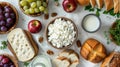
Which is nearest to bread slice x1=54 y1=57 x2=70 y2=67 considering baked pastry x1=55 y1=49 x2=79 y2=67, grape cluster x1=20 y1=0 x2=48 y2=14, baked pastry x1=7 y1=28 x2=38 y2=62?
baked pastry x1=55 y1=49 x2=79 y2=67

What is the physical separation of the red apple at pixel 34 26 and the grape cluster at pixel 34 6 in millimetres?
44

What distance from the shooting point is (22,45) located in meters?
1.83

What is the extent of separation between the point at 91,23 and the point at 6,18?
37cm

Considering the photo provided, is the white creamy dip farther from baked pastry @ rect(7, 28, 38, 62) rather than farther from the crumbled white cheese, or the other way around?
baked pastry @ rect(7, 28, 38, 62)

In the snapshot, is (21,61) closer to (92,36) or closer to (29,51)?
(29,51)

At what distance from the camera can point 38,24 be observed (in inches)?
71.2

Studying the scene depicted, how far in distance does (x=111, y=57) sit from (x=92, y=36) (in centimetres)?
14

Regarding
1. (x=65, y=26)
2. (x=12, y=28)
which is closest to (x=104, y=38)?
(x=65, y=26)

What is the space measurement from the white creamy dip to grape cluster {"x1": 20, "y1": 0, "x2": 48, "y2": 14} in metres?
0.19

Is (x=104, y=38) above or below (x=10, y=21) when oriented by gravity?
below

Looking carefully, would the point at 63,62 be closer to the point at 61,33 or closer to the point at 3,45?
the point at 61,33

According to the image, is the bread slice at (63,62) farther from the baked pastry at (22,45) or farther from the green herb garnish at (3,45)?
the green herb garnish at (3,45)

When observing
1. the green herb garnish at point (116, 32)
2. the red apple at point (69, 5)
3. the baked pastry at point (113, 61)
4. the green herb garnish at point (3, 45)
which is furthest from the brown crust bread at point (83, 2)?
the green herb garnish at point (3, 45)

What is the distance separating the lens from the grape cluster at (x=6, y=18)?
5.94 feet
